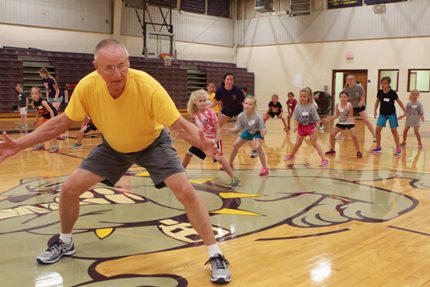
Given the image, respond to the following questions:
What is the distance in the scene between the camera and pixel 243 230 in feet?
14.5

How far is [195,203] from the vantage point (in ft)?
10.8

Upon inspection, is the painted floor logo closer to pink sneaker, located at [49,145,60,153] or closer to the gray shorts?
the gray shorts

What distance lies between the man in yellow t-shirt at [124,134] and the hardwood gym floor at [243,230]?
1.14 feet

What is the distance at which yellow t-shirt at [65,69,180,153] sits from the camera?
3.21 m

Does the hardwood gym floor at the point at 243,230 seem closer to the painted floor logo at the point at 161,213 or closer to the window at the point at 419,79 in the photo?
the painted floor logo at the point at 161,213

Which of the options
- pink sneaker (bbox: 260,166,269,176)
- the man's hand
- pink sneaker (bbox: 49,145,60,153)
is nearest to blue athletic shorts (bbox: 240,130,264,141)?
pink sneaker (bbox: 260,166,269,176)

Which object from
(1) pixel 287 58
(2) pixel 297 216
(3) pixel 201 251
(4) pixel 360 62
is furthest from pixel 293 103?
(3) pixel 201 251

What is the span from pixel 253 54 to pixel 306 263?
76.3 feet

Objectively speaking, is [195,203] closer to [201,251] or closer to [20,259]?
[201,251]

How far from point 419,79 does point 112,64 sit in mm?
20045

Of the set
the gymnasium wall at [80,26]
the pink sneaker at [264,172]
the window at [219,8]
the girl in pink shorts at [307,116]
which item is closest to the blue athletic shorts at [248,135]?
the pink sneaker at [264,172]

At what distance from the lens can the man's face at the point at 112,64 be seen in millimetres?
3055

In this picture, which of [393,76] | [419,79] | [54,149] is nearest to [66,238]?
[54,149]

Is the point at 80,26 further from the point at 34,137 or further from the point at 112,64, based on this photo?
the point at 112,64
